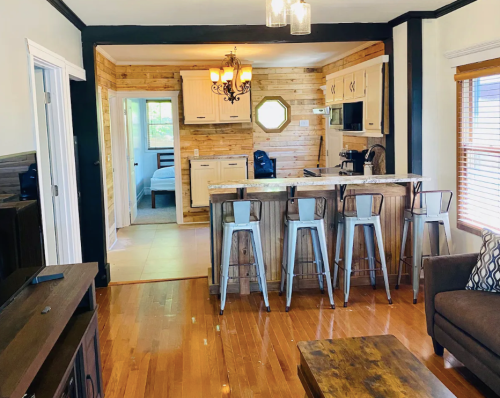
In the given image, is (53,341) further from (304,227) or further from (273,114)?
(273,114)

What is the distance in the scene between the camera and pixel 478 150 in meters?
4.03

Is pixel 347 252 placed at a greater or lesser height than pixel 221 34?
lesser

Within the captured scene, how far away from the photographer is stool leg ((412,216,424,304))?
13.6 feet

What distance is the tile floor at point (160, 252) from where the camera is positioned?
17.2ft

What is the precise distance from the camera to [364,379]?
7.34 ft

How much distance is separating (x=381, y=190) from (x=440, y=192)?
527 millimetres

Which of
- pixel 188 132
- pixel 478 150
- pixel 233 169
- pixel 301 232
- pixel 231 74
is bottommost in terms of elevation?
pixel 301 232

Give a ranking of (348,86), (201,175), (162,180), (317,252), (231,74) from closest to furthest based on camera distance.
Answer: (317,252)
(348,86)
(231,74)
(201,175)
(162,180)

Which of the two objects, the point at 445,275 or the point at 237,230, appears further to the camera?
the point at 237,230

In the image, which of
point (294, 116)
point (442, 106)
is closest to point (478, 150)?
point (442, 106)

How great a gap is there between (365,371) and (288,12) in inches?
70.1

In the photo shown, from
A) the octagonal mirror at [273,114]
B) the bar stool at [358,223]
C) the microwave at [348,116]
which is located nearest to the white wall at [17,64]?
the bar stool at [358,223]

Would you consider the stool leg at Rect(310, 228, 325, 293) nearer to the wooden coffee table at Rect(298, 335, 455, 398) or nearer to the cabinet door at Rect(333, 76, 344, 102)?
the wooden coffee table at Rect(298, 335, 455, 398)

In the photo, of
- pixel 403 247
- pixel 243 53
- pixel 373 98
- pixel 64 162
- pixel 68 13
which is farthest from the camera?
pixel 243 53
